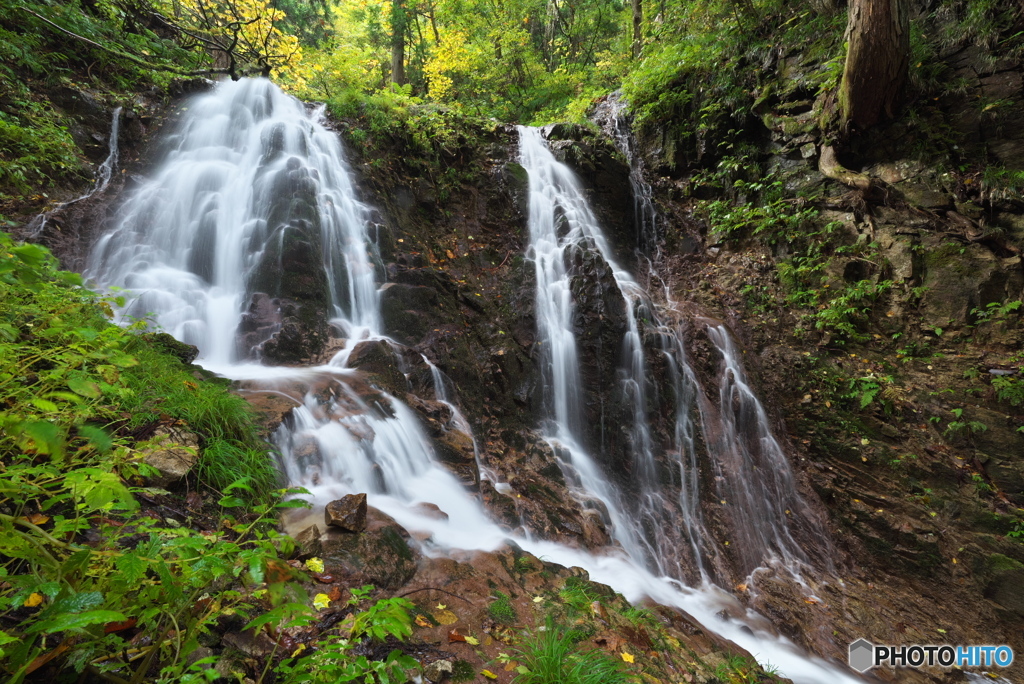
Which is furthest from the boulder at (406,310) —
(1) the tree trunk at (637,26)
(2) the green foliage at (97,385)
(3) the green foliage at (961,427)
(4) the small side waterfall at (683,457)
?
(1) the tree trunk at (637,26)

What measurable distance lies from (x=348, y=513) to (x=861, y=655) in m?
5.82

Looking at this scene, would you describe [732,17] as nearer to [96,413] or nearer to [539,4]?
[539,4]

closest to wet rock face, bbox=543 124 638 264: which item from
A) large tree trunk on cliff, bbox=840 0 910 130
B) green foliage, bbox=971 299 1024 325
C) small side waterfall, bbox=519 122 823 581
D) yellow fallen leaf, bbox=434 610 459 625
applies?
small side waterfall, bbox=519 122 823 581

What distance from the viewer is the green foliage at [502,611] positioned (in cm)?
293

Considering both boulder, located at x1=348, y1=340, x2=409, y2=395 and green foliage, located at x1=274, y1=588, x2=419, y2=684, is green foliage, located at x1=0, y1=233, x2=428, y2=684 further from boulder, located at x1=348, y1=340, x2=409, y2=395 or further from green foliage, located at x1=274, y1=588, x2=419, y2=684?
boulder, located at x1=348, y1=340, x2=409, y2=395

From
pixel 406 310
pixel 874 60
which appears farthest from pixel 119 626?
pixel 874 60

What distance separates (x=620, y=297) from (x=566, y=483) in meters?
3.62

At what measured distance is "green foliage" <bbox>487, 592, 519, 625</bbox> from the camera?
115 inches

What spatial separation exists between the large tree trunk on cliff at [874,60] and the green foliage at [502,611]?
9548 millimetres

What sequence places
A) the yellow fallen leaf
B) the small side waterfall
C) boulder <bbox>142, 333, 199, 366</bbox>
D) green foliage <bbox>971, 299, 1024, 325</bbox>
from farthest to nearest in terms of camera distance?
1. green foliage <bbox>971, 299, 1024, 325</bbox>
2. the small side waterfall
3. boulder <bbox>142, 333, 199, 366</bbox>
4. the yellow fallen leaf

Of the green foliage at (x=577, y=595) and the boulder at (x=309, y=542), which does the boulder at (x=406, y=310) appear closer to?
the boulder at (x=309, y=542)

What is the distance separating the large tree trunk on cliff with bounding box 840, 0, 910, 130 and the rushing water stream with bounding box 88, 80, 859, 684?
4579 millimetres

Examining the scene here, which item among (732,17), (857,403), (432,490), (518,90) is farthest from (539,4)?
(432,490)

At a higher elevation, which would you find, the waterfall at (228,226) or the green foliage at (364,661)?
the waterfall at (228,226)
